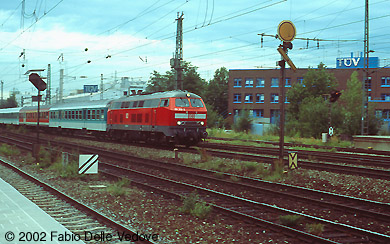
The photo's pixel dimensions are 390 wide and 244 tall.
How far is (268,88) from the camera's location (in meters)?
79.3

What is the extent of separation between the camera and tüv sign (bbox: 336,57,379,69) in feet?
250

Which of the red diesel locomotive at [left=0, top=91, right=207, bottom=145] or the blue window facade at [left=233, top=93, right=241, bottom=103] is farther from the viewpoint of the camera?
the blue window facade at [left=233, top=93, right=241, bottom=103]

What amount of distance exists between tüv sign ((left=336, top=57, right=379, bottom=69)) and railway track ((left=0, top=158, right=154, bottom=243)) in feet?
237

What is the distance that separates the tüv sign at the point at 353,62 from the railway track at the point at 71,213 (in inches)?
2839

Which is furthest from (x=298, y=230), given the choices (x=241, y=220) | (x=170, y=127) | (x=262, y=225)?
(x=170, y=127)

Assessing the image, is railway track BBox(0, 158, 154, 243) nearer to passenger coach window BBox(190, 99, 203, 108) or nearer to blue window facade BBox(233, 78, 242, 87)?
passenger coach window BBox(190, 99, 203, 108)

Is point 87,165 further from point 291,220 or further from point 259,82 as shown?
point 259,82

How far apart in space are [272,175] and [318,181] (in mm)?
1664

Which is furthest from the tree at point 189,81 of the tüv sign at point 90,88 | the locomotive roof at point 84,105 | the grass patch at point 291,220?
the grass patch at point 291,220

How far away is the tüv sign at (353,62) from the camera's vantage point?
250 ft

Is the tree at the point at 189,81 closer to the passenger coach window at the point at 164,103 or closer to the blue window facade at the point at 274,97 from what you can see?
the blue window facade at the point at 274,97

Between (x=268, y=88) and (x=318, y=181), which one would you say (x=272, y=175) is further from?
(x=268, y=88)

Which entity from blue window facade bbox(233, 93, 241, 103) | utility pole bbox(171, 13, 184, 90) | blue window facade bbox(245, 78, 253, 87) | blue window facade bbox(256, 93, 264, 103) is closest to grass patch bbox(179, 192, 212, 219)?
utility pole bbox(171, 13, 184, 90)

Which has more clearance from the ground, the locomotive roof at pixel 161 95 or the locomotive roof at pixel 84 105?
the locomotive roof at pixel 161 95
